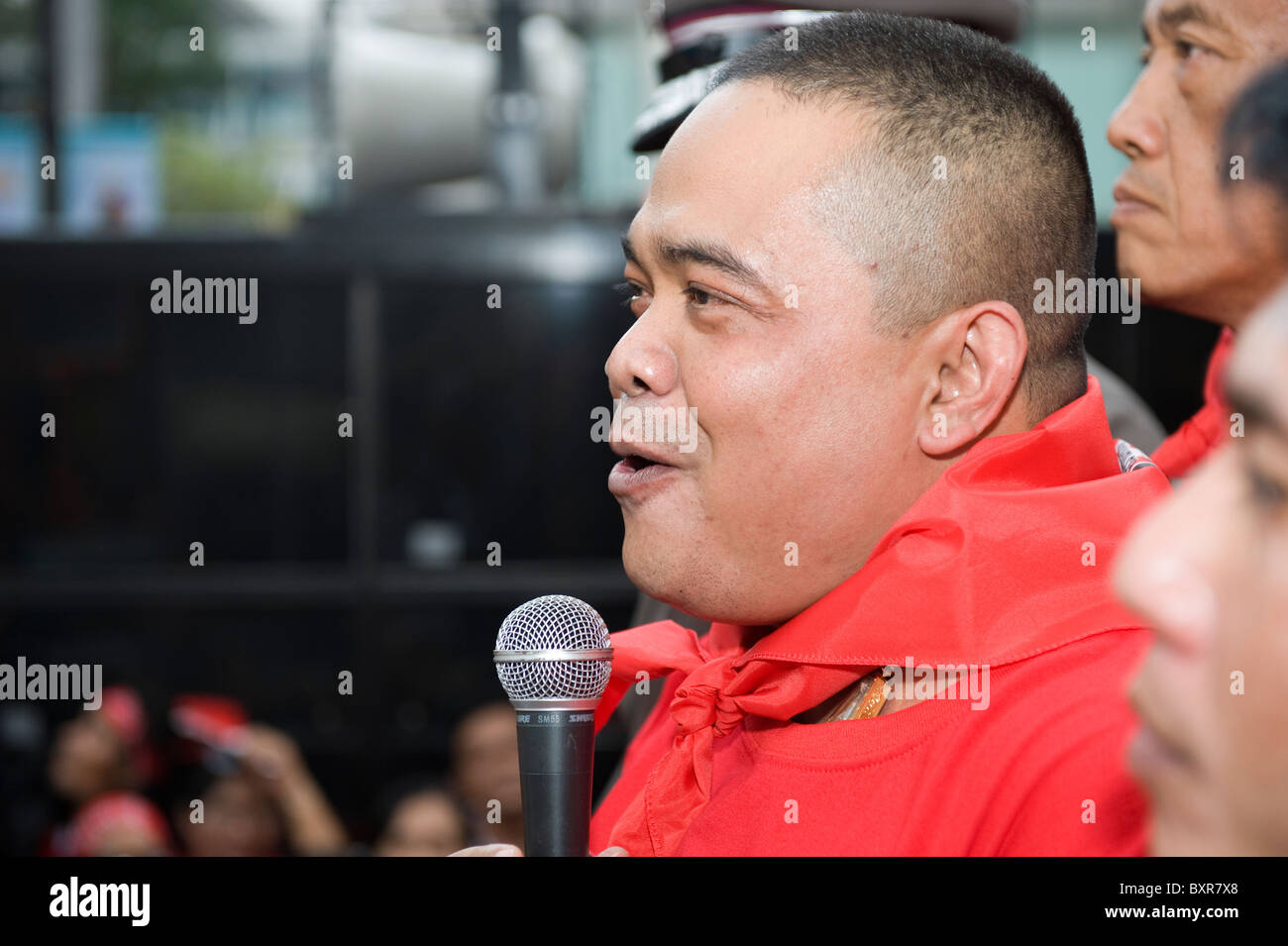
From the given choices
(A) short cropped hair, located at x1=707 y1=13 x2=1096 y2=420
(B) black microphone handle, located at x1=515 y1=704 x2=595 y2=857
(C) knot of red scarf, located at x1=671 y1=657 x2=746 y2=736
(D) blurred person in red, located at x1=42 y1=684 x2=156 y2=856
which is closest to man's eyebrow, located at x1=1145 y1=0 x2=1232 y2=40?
(A) short cropped hair, located at x1=707 y1=13 x2=1096 y2=420

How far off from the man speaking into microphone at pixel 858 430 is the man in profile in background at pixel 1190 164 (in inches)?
8.9

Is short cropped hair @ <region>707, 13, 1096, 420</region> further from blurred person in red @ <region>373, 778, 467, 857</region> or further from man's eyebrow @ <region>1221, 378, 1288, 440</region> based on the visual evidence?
blurred person in red @ <region>373, 778, 467, 857</region>

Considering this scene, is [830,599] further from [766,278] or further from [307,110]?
[307,110]

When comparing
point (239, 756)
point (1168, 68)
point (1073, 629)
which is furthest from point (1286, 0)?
point (239, 756)

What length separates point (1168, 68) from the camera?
116cm

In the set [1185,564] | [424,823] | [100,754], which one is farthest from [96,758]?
[1185,564]

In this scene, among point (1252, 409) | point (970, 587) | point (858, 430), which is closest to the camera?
point (1252, 409)

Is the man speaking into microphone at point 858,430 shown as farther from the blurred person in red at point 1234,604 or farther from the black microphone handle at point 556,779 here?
the blurred person in red at point 1234,604

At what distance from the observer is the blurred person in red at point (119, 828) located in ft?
11.2

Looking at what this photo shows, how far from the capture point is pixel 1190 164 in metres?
1.14

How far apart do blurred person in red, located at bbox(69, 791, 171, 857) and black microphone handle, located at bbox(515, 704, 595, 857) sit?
115 inches

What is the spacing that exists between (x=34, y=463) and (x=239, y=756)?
123 centimetres

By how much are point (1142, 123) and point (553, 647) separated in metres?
0.75

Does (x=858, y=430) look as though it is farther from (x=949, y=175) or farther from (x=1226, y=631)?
(x=1226, y=631)
